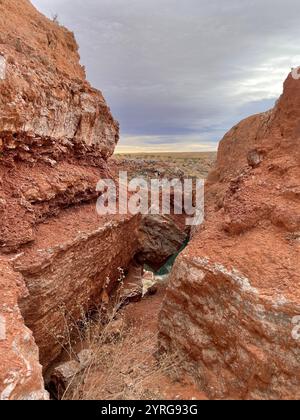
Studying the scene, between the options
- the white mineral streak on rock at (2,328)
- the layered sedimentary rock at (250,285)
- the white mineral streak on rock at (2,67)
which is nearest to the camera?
the white mineral streak on rock at (2,328)

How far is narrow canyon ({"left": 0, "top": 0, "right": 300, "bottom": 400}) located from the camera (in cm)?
319

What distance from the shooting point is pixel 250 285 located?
11.0 feet

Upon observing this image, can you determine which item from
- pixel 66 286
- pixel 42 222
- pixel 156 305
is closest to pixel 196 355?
pixel 66 286

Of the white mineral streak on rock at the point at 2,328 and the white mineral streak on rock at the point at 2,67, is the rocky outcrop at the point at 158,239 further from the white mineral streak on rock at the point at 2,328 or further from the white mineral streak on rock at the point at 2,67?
the white mineral streak on rock at the point at 2,328

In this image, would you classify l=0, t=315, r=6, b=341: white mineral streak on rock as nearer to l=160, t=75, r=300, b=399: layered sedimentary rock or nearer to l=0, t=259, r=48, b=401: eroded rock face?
l=0, t=259, r=48, b=401: eroded rock face

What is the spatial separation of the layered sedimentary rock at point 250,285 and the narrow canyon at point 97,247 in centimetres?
1

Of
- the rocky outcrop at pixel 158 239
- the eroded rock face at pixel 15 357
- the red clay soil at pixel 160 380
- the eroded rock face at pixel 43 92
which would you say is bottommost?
the red clay soil at pixel 160 380

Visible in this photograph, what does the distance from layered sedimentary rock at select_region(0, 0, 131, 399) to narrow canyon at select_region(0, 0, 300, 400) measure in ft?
→ 0.06

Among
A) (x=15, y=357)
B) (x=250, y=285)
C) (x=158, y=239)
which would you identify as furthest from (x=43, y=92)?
(x=158, y=239)

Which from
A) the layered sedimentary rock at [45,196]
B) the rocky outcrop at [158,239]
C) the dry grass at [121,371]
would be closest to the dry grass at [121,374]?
the dry grass at [121,371]

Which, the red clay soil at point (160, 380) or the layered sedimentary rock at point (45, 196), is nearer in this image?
the red clay soil at point (160, 380)

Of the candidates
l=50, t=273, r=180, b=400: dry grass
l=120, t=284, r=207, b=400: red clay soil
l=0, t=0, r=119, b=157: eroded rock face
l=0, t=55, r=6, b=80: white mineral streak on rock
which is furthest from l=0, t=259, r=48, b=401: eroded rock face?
l=0, t=55, r=6, b=80: white mineral streak on rock

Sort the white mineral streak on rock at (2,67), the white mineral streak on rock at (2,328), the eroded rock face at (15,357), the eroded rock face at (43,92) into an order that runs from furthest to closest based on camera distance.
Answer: the eroded rock face at (43,92)
the white mineral streak on rock at (2,67)
the white mineral streak on rock at (2,328)
the eroded rock face at (15,357)

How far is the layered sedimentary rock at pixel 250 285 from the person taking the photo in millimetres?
3158
